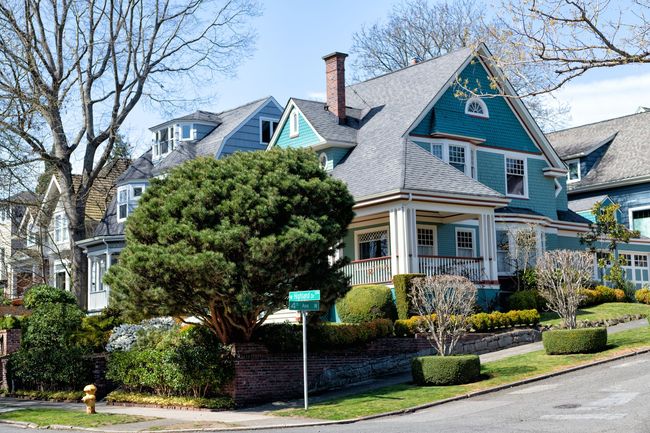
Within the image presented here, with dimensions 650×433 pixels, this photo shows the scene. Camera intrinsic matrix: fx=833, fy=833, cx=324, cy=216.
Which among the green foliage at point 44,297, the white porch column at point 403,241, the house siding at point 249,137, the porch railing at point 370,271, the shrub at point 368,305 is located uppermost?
the house siding at point 249,137

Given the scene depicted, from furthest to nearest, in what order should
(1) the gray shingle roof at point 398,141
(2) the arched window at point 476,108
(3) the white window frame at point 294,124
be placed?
(3) the white window frame at point 294,124
(2) the arched window at point 476,108
(1) the gray shingle roof at point 398,141

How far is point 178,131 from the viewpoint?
43875mm

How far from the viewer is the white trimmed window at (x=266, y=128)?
42.9 meters

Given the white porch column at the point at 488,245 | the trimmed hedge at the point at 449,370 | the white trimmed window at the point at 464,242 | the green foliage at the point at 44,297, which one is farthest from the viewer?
the white trimmed window at the point at 464,242

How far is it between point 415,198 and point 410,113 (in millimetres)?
5404

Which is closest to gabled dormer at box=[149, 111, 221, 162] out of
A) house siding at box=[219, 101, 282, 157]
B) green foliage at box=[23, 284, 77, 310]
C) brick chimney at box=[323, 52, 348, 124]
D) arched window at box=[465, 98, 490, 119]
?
house siding at box=[219, 101, 282, 157]

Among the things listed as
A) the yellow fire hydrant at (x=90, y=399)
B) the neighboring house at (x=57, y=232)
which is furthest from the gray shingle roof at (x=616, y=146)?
the yellow fire hydrant at (x=90, y=399)

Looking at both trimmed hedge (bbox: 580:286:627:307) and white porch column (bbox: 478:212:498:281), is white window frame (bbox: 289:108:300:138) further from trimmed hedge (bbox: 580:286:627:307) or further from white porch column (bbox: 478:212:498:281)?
trimmed hedge (bbox: 580:286:627:307)

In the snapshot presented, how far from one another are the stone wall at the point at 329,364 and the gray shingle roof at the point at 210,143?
1962 cm

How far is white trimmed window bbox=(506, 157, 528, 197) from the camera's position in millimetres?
33375

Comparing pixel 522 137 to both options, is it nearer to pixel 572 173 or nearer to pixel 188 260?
pixel 572 173

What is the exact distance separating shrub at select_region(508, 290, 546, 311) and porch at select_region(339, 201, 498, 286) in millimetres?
903

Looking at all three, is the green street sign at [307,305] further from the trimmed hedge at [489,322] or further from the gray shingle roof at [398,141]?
the gray shingle roof at [398,141]

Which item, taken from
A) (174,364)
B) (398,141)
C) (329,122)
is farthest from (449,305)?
(329,122)
